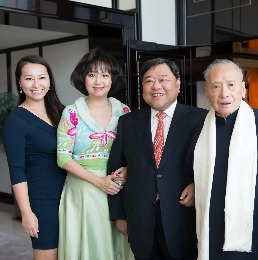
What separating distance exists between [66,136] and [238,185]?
906 mm

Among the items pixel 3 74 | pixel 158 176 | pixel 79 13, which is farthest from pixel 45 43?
pixel 158 176

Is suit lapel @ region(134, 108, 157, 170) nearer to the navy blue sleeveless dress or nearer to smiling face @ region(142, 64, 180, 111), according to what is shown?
smiling face @ region(142, 64, 180, 111)

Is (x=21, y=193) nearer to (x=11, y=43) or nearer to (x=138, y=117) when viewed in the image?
(x=138, y=117)

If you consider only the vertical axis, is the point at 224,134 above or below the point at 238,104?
below

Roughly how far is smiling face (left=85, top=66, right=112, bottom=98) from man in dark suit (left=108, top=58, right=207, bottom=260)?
21cm

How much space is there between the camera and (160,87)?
2.10m

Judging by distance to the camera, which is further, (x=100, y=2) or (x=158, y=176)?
(x=100, y=2)

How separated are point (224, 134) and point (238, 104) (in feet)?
0.47

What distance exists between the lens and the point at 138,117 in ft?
7.22

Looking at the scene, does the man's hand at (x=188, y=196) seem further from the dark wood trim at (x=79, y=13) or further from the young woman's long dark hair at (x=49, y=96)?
the dark wood trim at (x=79, y=13)

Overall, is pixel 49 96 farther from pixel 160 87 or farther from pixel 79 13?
pixel 79 13

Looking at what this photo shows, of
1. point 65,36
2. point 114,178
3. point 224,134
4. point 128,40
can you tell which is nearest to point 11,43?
point 65,36

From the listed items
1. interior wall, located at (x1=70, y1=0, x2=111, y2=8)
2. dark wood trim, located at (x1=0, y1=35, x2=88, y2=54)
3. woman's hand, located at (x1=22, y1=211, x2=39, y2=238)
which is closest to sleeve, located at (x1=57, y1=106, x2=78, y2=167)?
woman's hand, located at (x1=22, y1=211, x2=39, y2=238)

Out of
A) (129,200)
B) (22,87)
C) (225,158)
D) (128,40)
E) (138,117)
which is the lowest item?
(129,200)
